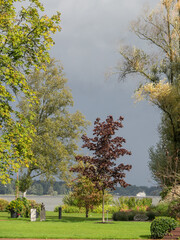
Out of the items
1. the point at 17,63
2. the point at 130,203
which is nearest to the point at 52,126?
the point at 130,203

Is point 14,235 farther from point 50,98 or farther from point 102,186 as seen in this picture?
→ point 50,98

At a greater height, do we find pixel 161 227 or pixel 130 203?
pixel 130 203

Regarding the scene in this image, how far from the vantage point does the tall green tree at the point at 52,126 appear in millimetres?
→ 39438

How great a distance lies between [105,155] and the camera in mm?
25422

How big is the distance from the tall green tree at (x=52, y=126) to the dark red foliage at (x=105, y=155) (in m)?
13.5

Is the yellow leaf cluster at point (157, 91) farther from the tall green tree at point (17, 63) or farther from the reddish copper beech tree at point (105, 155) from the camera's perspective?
the tall green tree at point (17, 63)

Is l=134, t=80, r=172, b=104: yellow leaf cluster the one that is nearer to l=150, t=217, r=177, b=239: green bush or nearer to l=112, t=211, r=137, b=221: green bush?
l=112, t=211, r=137, b=221: green bush

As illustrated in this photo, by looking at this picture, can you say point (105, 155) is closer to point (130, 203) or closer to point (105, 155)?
point (105, 155)

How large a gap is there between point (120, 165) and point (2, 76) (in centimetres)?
1179

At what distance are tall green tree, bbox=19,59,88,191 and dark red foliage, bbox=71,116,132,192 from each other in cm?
1351

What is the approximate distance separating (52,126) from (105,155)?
15784mm

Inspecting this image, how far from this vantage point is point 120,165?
25.3 m

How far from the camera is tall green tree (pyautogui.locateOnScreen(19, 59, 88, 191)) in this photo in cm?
3944

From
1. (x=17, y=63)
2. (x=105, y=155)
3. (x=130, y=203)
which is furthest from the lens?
(x=130, y=203)
